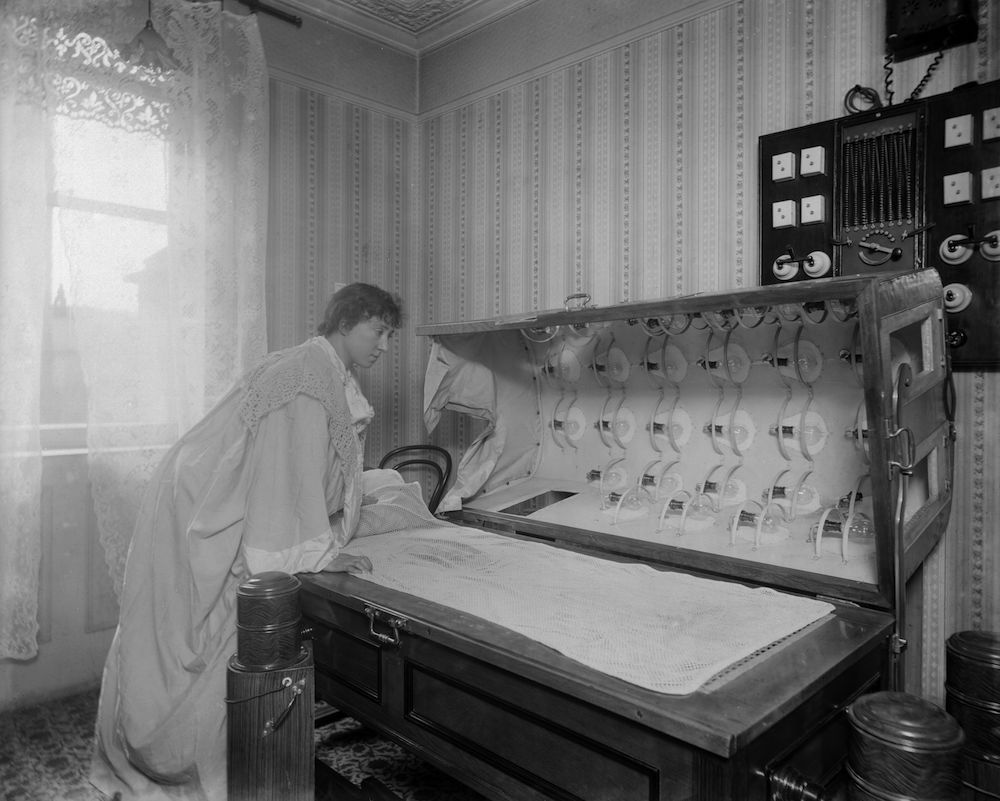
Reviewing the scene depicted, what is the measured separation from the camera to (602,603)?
5.48 feet

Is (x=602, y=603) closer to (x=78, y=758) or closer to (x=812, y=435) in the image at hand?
(x=812, y=435)

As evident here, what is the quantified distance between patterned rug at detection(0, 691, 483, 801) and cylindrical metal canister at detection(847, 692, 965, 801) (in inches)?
53.8

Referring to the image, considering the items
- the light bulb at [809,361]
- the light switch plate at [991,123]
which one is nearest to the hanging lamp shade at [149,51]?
the light bulb at [809,361]

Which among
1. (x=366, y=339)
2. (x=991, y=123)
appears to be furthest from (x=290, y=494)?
(x=991, y=123)

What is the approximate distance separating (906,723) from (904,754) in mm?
50

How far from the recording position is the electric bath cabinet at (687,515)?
1.24m

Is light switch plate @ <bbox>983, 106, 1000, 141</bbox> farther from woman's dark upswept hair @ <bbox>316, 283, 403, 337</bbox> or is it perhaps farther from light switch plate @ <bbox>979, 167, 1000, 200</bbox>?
woman's dark upswept hair @ <bbox>316, 283, 403, 337</bbox>

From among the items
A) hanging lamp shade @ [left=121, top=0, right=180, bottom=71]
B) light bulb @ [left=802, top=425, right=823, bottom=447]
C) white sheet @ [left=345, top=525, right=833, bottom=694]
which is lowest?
white sheet @ [left=345, top=525, right=833, bottom=694]

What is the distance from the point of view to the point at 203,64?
9.41 ft

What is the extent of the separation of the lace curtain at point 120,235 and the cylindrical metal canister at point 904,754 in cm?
256

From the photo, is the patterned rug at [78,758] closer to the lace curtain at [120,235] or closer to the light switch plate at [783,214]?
the lace curtain at [120,235]

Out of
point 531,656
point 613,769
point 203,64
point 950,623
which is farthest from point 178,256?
point 950,623

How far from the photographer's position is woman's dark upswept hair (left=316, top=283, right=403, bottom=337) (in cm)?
231

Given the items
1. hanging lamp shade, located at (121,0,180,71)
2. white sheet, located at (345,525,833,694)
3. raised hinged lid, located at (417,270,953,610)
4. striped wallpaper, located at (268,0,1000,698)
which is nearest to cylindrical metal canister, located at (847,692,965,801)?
white sheet, located at (345,525,833,694)
